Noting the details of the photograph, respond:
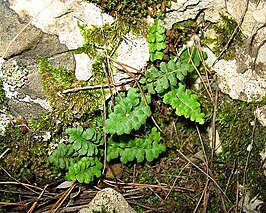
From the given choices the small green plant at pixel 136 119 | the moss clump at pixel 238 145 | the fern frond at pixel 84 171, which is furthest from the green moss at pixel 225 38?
the fern frond at pixel 84 171

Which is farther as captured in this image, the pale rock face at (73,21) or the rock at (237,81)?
the rock at (237,81)

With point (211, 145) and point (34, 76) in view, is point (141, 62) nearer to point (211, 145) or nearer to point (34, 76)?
point (34, 76)

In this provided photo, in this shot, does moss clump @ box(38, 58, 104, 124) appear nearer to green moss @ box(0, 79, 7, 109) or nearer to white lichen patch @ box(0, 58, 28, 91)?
white lichen patch @ box(0, 58, 28, 91)

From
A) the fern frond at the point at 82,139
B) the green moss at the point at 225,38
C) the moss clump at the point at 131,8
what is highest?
the moss clump at the point at 131,8

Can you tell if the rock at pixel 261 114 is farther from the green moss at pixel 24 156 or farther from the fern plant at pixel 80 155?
the green moss at pixel 24 156

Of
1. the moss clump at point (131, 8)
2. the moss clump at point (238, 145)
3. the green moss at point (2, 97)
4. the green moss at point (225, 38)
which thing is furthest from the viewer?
the moss clump at point (238, 145)

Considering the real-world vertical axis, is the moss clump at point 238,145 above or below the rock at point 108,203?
above

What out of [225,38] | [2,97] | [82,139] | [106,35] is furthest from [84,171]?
[225,38]
